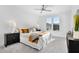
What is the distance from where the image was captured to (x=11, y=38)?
5.16 feet

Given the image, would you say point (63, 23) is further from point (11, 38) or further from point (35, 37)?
point (11, 38)

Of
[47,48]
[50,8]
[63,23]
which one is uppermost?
[50,8]

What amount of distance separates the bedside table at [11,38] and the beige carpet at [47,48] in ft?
0.18

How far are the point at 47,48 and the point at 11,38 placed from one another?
1.63ft

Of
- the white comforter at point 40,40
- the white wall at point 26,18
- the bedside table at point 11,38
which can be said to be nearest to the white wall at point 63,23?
the white wall at point 26,18

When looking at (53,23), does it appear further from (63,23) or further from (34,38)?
(34,38)

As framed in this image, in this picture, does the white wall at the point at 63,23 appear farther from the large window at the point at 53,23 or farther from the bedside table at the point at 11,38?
the bedside table at the point at 11,38

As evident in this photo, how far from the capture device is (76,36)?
5.02 ft

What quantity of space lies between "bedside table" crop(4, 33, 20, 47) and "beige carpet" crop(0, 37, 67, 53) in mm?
54

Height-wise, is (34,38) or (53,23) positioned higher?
(53,23)

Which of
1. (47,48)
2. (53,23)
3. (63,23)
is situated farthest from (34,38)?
(63,23)

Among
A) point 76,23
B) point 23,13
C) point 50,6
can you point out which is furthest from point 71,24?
point 23,13
